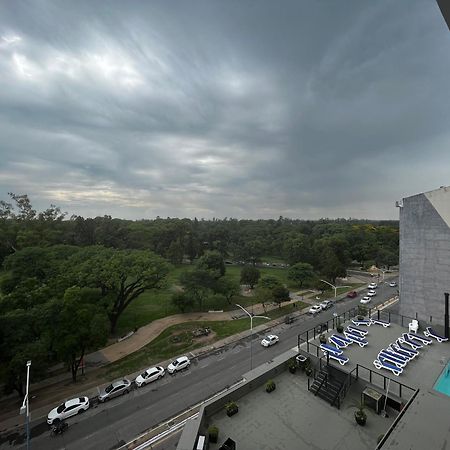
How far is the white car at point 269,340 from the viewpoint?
105ft

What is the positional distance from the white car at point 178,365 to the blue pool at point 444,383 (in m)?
21.5

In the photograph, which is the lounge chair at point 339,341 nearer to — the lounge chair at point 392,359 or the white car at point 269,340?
the lounge chair at point 392,359

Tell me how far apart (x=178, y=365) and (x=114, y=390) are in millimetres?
6330

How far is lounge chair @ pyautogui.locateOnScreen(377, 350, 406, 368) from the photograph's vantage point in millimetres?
15702

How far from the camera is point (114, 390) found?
23469 mm

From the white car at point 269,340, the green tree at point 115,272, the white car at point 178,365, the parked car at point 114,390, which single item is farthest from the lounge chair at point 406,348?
the green tree at point 115,272

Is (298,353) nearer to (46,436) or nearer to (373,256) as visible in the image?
(46,436)

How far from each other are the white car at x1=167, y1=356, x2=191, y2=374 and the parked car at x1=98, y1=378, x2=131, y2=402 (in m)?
4.15

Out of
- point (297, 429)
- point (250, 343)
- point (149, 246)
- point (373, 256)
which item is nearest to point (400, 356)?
point (297, 429)

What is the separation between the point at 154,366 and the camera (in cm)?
2822

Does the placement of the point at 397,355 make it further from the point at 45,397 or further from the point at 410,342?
the point at 45,397

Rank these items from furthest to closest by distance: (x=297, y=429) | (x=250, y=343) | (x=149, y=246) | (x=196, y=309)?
(x=149, y=246) < (x=196, y=309) < (x=250, y=343) < (x=297, y=429)

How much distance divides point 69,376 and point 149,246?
63761 mm

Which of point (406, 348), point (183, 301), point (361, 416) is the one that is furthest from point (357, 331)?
point (183, 301)
